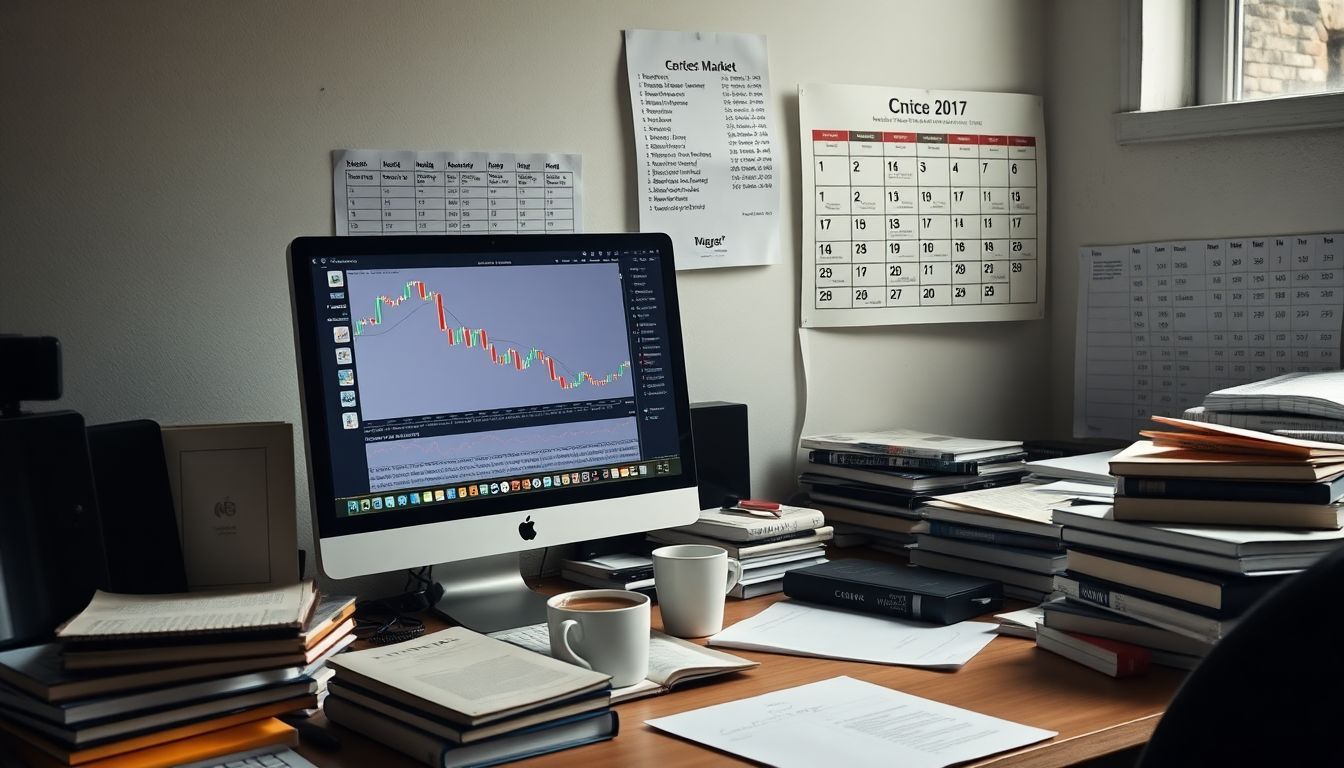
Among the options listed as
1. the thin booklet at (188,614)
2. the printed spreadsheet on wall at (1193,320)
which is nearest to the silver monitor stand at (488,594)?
the thin booklet at (188,614)

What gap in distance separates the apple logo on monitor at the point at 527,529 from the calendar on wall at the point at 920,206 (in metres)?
0.67

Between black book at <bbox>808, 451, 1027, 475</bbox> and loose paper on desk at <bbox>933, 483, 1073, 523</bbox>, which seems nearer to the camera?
loose paper on desk at <bbox>933, 483, 1073, 523</bbox>

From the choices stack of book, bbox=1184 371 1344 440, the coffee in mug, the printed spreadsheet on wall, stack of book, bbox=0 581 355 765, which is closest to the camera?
stack of book, bbox=0 581 355 765

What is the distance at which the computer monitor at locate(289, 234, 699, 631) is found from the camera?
1336 mm

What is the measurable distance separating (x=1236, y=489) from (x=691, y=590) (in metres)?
0.58

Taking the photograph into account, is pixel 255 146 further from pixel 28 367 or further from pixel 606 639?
pixel 606 639

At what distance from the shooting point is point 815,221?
1919 millimetres

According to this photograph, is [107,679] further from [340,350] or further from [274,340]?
[274,340]

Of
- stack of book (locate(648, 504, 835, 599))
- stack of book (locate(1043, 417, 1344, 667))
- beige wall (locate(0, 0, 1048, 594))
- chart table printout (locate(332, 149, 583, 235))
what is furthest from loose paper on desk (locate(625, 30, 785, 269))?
stack of book (locate(1043, 417, 1344, 667))

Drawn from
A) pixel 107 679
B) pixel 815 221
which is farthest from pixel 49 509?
pixel 815 221

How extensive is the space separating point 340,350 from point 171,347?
0.25 metres

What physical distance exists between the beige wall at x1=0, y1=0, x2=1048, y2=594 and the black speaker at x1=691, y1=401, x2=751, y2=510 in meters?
0.11

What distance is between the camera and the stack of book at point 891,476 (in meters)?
1.72

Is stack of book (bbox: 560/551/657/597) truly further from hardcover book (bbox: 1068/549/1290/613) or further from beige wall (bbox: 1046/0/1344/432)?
beige wall (bbox: 1046/0/1344/432)
